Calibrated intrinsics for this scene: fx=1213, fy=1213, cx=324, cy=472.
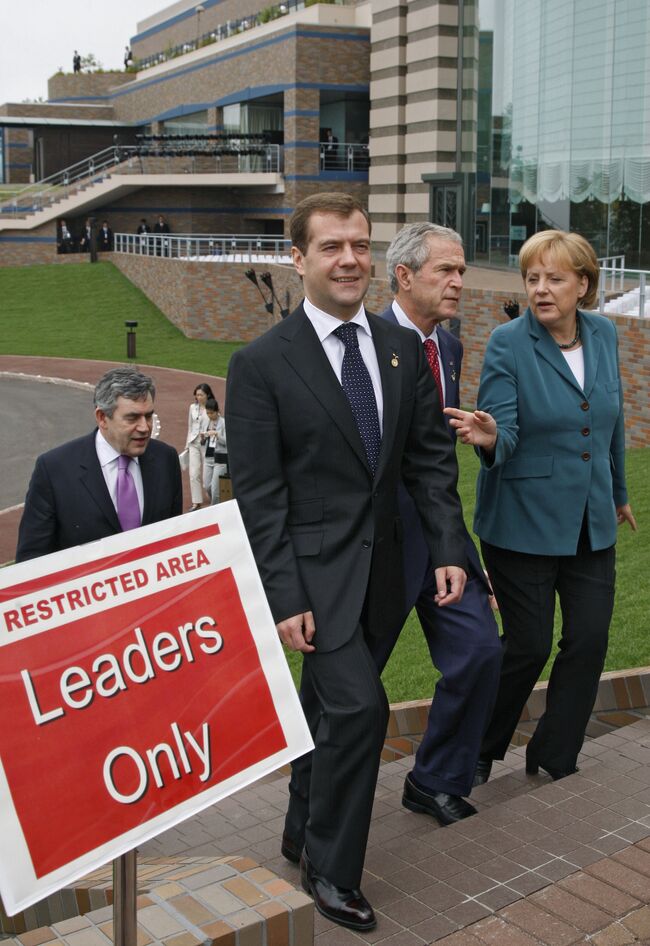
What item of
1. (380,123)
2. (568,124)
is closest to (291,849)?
(568,124)

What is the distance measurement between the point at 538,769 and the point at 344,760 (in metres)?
1.41

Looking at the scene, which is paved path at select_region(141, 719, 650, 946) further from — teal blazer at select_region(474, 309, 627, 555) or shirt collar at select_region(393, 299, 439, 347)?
shirt collar at select_region(393, 299, 439, 347)

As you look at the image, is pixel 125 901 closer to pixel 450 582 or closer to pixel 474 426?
pixel 450 582

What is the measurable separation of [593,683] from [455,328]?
1828 centimetres

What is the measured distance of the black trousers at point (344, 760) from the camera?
144 inches

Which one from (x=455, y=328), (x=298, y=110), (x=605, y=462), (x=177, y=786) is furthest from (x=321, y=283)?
(x=298, y=110)

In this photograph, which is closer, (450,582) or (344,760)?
(344,760)

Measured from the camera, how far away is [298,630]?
3730 millimetres

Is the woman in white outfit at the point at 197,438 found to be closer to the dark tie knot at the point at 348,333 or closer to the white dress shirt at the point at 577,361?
the white dress shirt at the point at 577,361

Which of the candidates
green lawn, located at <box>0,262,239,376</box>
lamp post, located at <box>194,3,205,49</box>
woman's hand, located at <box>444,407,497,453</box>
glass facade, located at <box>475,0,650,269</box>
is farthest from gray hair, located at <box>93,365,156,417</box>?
lamp post, located at <box>194,3,205,49</box>

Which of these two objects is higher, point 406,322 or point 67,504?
point 406,322

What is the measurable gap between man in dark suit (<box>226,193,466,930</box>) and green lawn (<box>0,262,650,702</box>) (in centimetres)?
414

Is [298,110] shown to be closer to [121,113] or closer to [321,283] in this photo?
[121,113]

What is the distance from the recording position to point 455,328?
22.5 meters
